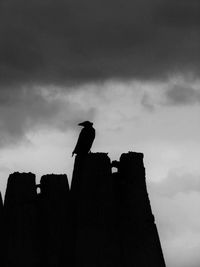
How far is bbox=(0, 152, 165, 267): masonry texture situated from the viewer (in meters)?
21.7

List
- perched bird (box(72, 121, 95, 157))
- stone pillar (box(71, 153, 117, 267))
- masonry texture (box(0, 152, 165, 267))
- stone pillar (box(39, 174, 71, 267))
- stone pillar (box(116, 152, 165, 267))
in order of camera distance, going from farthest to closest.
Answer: stone pillar (box(39, 174, 71, 267)), perched bird (box(72, 121, 95, 157)), stone pillar (box(116, 152, 165, 267)), masonry texture (box(0, 152, 165, 267)), stone pillar (box(71, 153, 117, 267))

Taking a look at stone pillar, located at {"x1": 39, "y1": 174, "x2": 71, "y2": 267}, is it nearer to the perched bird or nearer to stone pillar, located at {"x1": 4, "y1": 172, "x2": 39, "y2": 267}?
stone pillar, located at {"x1": 4, "y1": 172, "x2": 39, "y2": 267}

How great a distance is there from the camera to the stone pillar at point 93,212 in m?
21.6

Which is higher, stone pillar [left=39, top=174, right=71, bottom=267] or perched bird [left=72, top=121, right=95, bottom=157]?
perched bird [left=72, top=121, right=95, bottom=157]

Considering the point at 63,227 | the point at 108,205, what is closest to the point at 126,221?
the point at 108,205

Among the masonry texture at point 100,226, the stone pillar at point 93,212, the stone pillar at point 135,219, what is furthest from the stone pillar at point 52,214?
the stone pillar at point 135,219

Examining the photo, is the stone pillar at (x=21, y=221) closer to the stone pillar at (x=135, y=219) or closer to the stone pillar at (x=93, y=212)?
the stone pillar at (x=93, y=212)

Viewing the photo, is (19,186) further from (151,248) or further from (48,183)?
(151,248)

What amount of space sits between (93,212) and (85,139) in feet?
6.72

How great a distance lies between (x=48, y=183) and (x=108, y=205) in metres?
3.59

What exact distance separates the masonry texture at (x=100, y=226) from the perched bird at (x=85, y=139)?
0.84ft

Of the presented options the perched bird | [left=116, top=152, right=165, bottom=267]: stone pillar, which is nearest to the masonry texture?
[left=116, top=152, right=165, bottom=267]: stone pillar

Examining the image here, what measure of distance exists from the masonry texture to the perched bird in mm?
255

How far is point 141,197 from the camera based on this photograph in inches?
893
